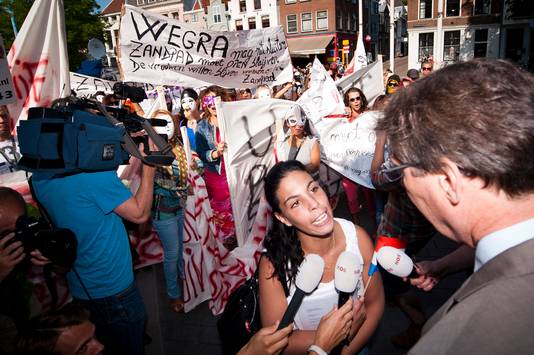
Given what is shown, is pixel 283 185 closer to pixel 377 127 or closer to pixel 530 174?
pixel 377 127

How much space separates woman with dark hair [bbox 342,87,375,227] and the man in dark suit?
399cm

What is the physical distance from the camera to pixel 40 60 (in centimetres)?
326

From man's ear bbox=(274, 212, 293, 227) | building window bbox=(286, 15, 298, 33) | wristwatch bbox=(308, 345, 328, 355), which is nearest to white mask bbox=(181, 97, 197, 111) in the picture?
man's ear bbox=(274, 212, 293, 227)

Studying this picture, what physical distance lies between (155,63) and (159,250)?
2.34 metres

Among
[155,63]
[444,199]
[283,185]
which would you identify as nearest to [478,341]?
[444,199]

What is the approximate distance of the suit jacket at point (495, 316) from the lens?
775mm

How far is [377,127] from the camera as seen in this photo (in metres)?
1.23

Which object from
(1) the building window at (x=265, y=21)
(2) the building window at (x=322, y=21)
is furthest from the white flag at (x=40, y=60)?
(2) the building window at (x=322, y=21)

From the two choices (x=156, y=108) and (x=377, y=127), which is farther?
(x=156, y=108)

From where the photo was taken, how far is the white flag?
318cm

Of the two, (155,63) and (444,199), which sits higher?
(155,63)

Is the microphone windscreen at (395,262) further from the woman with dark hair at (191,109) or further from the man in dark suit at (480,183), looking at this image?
the woman with dark hair at (191,109)

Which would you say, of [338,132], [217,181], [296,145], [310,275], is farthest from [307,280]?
[338,132]

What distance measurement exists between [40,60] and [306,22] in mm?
41376
